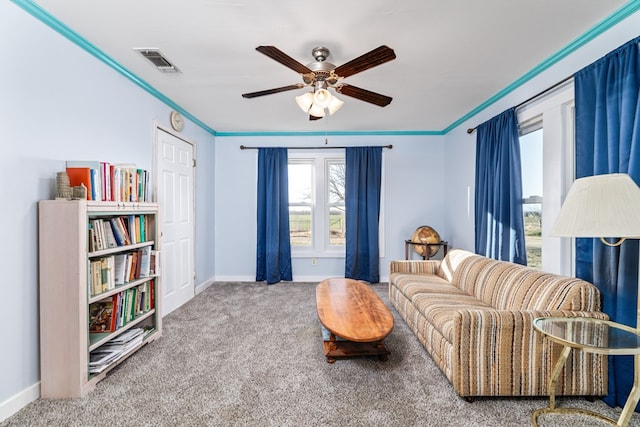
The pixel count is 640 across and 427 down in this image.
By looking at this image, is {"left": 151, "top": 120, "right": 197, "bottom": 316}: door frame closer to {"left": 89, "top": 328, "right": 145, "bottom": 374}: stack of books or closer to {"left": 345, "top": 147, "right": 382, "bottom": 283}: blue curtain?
{"left": 89, "top": 328, "right": 145, "bottom": 374}: stack of books

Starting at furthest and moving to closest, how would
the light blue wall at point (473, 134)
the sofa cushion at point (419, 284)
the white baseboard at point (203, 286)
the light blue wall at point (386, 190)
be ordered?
the light blue wall at point (386, 190), the white baseboard at point (203, 286), the sofa cushion at point (419, 284), the light blue wall at point (473, 134)

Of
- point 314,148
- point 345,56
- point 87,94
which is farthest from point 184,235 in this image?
point 345,56

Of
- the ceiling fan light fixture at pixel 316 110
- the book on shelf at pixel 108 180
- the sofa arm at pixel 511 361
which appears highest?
the ceiling fan light fixture at pixel 316 110

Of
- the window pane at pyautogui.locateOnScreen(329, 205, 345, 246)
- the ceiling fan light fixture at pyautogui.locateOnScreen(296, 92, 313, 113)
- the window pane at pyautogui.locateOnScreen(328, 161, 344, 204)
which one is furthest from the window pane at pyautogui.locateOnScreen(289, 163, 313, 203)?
the ceiling fan light fixture at pyautogui.locateOnScreen(296, 92, 313, 113)

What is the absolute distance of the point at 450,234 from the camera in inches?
183

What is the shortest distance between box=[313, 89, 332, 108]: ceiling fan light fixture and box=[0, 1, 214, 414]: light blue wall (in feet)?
5.82

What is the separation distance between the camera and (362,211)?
15.8ft

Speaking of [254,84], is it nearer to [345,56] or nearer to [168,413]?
[345,56]

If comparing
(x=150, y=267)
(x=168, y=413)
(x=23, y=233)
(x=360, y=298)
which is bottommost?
(x=168, y=413)

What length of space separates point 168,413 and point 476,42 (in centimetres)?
324

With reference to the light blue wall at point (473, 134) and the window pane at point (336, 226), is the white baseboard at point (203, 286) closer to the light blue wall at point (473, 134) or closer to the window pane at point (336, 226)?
the window pane at point (336, 226)

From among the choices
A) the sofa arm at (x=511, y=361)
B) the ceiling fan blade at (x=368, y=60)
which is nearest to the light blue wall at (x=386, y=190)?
the ceiling fan blade at (x=368, y=60)

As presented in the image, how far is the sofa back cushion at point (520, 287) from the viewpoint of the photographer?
1.89 metres

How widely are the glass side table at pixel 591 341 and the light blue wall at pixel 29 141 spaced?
9.58 feet
